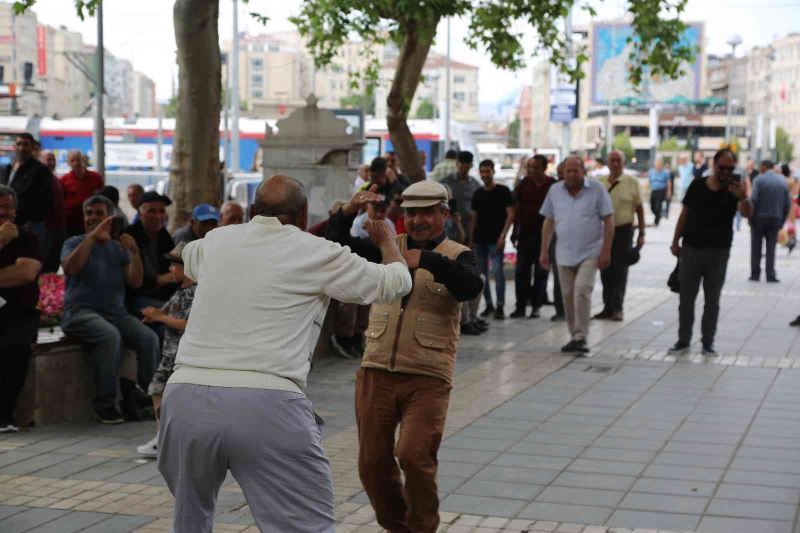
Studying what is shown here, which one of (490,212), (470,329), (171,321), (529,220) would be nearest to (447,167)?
(490,212)

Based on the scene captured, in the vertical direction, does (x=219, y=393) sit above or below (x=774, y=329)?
above

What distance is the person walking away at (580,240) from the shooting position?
497 inches

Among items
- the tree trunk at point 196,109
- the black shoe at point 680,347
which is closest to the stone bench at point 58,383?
the tree trunk at point 196,109

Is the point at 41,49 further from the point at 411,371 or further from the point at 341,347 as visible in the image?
the point at 411,371

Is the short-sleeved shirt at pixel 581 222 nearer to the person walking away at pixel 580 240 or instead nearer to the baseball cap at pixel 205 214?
the person walking away at pixel 580 240

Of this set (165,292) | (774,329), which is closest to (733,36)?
(774,329)

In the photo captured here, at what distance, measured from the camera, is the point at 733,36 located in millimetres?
84688

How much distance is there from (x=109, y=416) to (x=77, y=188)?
23.2 ft

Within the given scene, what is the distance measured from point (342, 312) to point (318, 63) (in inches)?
362

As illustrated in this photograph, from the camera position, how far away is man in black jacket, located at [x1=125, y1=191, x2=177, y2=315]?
9.99m

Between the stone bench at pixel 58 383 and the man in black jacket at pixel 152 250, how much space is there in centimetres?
61

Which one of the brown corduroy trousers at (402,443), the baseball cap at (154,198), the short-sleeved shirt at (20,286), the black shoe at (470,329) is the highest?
the baseball cap at (154,198)

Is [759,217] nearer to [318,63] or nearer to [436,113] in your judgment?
[318,63]

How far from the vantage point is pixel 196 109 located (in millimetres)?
13664
